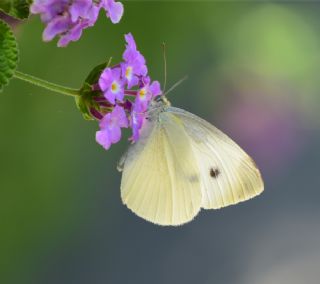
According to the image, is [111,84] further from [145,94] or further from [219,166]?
[219,166]

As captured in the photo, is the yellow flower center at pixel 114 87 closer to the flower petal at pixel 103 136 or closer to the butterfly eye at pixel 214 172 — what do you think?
the flower petal at pixel 103 136

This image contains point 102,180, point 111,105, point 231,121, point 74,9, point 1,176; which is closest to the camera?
point 74,9

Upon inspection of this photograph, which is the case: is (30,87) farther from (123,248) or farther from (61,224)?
(123,248)

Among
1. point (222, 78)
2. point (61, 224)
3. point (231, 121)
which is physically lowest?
point (61, 224)

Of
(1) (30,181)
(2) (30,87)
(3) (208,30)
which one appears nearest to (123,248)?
(1) (30,181)

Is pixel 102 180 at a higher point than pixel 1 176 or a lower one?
lower

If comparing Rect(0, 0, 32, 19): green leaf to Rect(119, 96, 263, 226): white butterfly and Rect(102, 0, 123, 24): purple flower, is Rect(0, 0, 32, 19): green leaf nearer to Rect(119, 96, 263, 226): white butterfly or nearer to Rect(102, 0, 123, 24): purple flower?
Rect(102, 0, 123, 24): purple flower
